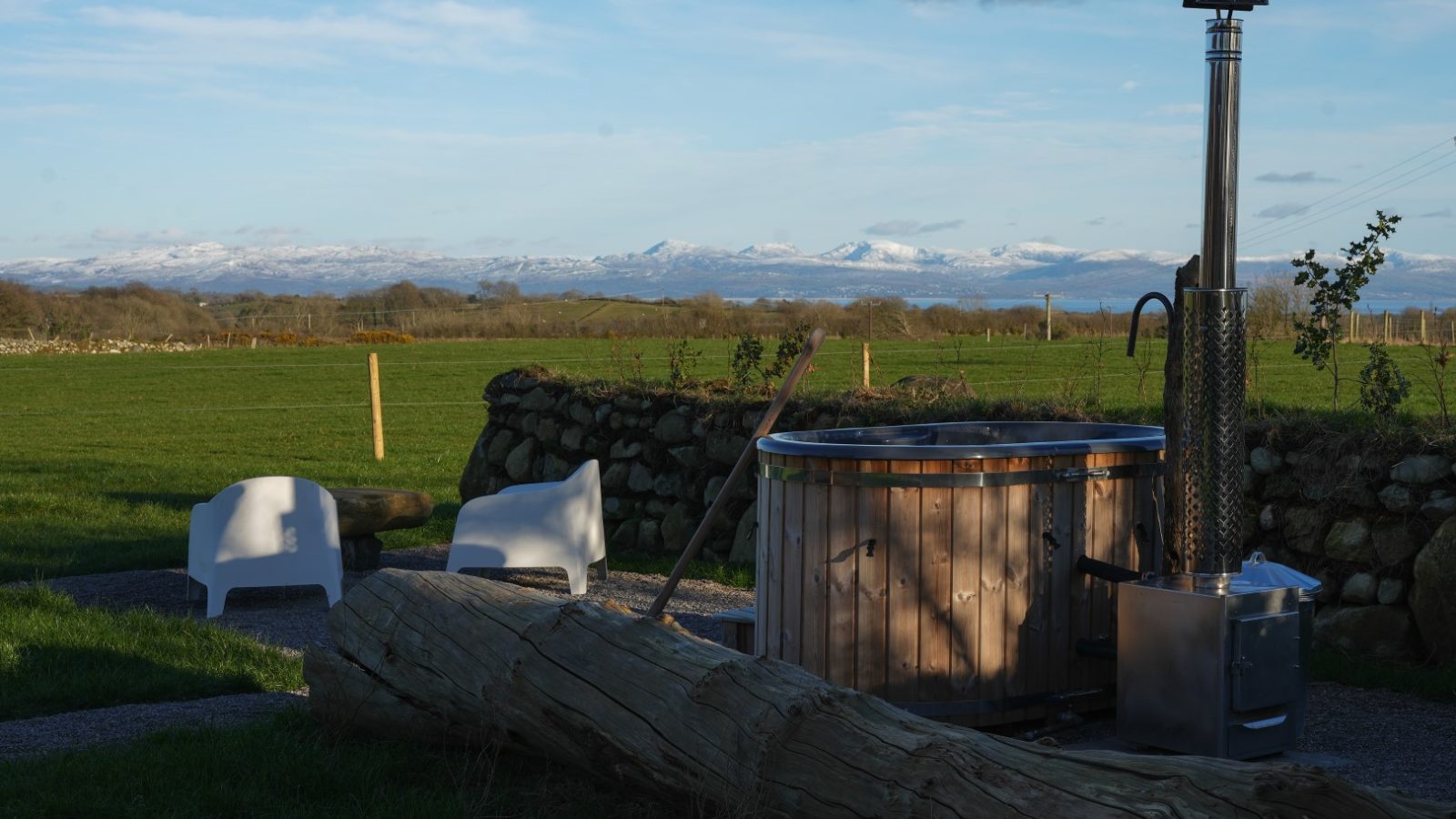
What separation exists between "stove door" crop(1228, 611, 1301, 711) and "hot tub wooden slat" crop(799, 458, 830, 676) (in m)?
1.52

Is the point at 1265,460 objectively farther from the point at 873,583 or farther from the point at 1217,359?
the point at 873,583

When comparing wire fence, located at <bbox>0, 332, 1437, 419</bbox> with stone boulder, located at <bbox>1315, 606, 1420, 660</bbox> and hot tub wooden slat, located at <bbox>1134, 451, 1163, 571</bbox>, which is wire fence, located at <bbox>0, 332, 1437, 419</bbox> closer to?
stone boulder, located at <bbox>1315, 606, 1420, 660</bbox>

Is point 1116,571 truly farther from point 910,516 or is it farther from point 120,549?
point 120,549

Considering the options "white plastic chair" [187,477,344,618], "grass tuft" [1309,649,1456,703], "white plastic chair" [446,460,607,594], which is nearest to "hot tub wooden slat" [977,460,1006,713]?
"grass tuft" [1309,649,1456,703]

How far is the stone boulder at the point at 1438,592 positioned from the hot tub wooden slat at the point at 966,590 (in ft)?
7.70

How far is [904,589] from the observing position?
17.5 feet

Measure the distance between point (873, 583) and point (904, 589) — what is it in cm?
12

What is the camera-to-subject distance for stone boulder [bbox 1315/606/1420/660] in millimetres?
6430

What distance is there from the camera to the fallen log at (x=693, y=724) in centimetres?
335

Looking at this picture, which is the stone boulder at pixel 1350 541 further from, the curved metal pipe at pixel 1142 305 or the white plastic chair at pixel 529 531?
the white plastic chair at pixel 529 531

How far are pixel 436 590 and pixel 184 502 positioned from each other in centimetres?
903

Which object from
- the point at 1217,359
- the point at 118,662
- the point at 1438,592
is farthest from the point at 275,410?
the point at 1217,359

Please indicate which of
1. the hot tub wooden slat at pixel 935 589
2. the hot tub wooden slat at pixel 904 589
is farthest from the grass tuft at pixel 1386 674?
the hot tub wooden slat at pixel 904 589

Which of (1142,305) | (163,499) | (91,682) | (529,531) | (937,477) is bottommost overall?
(163,499)
